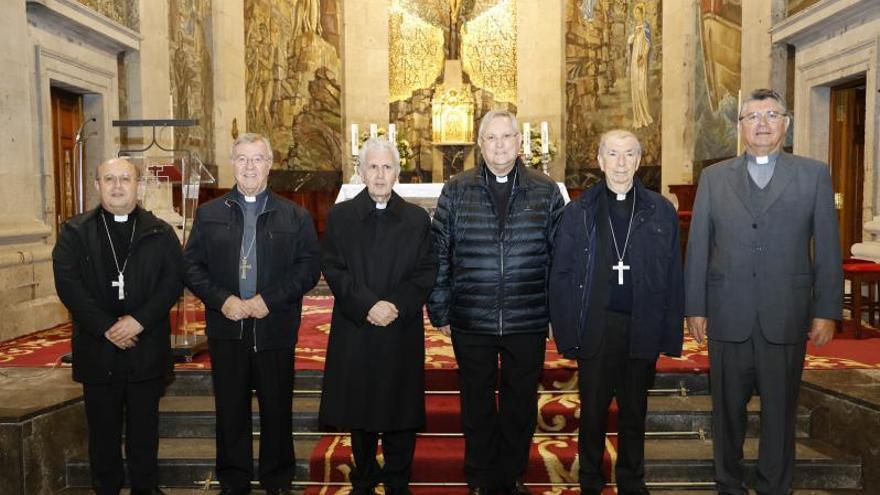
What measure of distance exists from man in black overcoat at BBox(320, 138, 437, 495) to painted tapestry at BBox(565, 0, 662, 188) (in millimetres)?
10323

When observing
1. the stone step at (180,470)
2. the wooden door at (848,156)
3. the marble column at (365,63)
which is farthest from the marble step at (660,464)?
the marble column at (365,63)

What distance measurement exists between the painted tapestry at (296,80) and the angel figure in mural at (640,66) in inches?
222

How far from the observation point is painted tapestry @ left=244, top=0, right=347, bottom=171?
13859mm

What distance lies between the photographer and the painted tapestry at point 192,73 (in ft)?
36.3

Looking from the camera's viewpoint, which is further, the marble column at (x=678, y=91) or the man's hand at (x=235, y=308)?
the marble column at (x=678, y=91)

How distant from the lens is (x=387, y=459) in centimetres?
383

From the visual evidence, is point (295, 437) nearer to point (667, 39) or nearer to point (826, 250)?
point (826, 250)

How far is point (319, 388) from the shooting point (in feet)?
16.7

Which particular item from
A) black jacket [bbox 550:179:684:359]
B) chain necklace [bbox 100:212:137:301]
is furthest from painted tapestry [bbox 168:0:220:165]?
black jacket [bbox 550:179:684:359]

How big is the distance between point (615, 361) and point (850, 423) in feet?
5.23

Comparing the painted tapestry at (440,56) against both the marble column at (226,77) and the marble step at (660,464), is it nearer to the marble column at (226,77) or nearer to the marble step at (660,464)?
the marble column at (226,77)

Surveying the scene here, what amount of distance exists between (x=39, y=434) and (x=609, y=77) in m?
12.2

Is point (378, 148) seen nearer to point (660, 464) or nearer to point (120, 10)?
point (660, 464)

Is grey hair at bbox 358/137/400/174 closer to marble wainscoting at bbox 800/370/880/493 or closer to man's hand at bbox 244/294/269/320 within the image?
man's hand at bbox 244/294/269/320
